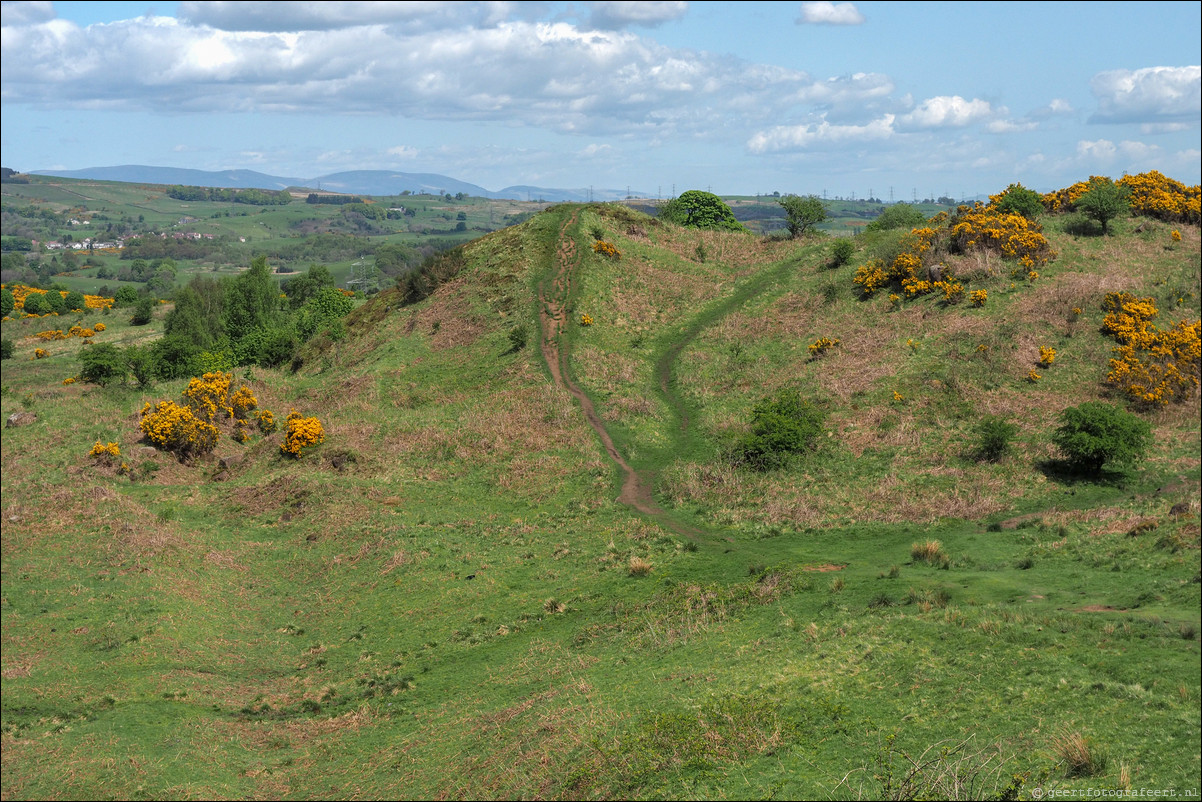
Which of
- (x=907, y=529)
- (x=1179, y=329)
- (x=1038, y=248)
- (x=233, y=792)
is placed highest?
(x=1038, y=248)

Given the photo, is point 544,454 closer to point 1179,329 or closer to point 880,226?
point 1179,329

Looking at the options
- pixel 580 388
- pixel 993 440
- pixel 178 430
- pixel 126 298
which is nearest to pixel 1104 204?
pixel 993 440

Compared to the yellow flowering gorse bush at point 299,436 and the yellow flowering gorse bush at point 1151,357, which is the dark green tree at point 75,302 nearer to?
the yellow flowering gorse bush at point 299,436

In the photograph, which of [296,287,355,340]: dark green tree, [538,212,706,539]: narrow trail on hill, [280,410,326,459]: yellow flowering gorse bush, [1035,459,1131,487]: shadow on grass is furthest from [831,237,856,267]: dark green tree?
[296,287,355,340]: dark green tree

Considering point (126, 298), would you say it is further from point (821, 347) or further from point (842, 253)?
point (821, 347)

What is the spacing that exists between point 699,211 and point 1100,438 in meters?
72.0

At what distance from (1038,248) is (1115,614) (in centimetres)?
4197

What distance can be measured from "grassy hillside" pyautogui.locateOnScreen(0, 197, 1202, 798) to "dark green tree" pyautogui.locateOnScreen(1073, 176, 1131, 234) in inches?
63.1

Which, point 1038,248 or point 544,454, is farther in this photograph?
point 1038,248

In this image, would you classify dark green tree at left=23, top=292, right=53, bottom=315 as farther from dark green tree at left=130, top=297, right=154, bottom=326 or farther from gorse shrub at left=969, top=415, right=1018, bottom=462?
gorse shrub at left=969, top=415, right=1018, bottom=462

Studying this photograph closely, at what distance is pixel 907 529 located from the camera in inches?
1184

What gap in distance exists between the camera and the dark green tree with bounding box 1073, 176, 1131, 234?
186 ft

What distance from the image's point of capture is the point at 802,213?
8169 cm

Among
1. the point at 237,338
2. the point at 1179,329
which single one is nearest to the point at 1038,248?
the point at 1179,329
